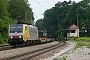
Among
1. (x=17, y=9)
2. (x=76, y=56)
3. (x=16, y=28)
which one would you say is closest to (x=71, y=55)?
(x=76, y=56)

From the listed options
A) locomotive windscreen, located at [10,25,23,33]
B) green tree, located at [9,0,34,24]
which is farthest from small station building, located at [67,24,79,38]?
locomotive windscreen, located at [10,25,23,33]

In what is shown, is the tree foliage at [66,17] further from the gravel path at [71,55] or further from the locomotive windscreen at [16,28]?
the gravel path at [71,55]

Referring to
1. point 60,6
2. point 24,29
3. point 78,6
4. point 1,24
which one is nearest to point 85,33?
point 78,6

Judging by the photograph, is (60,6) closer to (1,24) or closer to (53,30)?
(53,30)

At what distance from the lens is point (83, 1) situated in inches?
4542

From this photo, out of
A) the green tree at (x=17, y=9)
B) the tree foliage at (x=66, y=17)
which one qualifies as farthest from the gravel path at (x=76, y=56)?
the tree foliage at (x=66, y=17)

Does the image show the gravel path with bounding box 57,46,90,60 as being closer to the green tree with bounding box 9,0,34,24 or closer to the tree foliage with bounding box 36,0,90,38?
the green tree with bounding box 9,0,34,24

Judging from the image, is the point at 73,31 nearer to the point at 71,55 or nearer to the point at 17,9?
the point at 17,9

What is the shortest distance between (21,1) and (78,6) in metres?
26.0

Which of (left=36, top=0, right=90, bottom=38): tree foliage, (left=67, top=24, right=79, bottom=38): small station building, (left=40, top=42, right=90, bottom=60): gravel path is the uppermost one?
(left=36, top=0, right=90, bottom=38): tree foliage

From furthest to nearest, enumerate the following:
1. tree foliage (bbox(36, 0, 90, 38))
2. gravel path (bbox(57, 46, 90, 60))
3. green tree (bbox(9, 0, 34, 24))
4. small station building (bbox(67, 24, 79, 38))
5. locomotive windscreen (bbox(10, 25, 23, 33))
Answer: tree foliage (bbox(36, 0, 90, 38)) → small station building (bbox(67, 24, 79, 38)) → green tree (bbox(9, 0, 34, 24)) → locomotive windscreen (bbox(10, 25, 23, 33)) → gravel path (bbox(57, 46, 90, 60))

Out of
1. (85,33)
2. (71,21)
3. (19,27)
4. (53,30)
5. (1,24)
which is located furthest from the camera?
(53,30)

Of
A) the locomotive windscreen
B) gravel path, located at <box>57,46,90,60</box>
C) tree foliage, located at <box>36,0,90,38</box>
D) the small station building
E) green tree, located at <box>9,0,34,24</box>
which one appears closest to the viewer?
gravel path, located at <box>57,46,90,60</box>

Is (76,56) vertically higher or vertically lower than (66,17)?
lower
